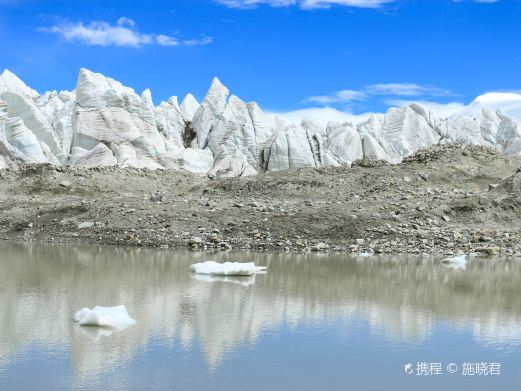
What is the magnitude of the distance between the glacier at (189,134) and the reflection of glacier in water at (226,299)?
20.7 meters

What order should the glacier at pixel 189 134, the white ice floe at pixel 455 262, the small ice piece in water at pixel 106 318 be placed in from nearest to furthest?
the small ice piece in water at pixel 106 318 → the white ice floe at pixel 455 262 → the glacier at pixel 189 134

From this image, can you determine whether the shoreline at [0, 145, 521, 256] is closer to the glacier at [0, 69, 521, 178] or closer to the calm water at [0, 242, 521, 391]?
the calm water at [0, 242, 521, 391]

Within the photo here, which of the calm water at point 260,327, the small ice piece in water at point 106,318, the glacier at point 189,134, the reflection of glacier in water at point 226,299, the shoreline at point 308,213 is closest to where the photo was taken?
the calm water at point 260,327

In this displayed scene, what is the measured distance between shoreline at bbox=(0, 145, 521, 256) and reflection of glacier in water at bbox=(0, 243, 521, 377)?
→ 2.23 m

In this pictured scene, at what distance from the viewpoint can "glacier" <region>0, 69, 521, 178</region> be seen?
45.5 meters

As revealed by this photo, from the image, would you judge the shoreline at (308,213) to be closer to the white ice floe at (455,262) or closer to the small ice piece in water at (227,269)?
the white ice floe at (455,262)

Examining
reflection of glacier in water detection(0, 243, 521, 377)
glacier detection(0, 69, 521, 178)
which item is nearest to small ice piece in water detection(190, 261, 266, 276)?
reflection of glacier in water detection(0, 243, 521, 377)

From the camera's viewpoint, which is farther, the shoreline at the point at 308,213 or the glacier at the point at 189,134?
the glacier at the point at 189,134

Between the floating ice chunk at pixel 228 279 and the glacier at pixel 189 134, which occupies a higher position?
the glacier at pixel 189 134

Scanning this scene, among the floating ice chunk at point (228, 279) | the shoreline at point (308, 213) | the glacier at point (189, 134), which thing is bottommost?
the floating ice chunk at point (228, 279)

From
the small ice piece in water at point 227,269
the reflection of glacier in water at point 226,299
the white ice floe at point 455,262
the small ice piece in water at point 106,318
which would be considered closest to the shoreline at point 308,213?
the white ice floe at point 455,262

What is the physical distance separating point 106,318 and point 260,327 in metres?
2.26

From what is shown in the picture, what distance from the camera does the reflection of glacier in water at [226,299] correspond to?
983 cm

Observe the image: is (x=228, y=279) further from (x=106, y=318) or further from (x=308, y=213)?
(x=308, y=213)
